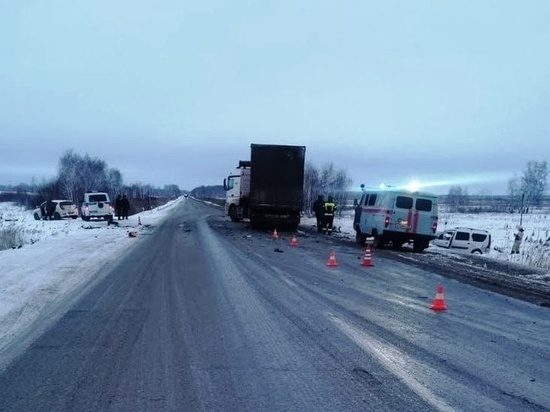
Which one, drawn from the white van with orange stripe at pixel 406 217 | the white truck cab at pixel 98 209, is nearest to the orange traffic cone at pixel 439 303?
the white van with orange stripe at pixel 406 217

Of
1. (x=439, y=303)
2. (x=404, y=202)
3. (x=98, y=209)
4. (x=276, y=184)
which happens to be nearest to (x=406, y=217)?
(x=404, y=202)

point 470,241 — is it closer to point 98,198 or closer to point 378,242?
point 378,242

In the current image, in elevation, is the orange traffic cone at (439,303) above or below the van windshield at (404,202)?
below

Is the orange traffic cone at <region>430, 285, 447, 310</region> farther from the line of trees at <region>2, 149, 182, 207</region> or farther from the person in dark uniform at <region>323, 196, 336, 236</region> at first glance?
the line of trees at <region>2, 149, 182, 207</region>

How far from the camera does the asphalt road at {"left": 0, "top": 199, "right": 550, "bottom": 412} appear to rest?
15.5ft

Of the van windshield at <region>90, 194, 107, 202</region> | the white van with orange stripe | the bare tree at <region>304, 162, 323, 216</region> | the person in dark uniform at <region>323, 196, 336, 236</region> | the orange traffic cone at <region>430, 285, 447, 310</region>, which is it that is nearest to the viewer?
the orange traffic cone at <region>430, 285, 447, 310</region>

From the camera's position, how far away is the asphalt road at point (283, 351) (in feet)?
15.5

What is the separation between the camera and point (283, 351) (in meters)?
6.20

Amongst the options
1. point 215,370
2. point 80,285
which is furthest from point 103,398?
point 80,285

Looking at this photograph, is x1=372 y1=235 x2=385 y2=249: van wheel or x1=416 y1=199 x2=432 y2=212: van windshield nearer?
x1=416 y1=199 x2=432 y2=212: van windshield

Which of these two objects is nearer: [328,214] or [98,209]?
[328,214]

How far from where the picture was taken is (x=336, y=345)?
21.3 ft

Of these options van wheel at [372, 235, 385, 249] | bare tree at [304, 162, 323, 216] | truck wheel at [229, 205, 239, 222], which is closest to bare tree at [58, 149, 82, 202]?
bare tree at [304, 162, 323, 216]

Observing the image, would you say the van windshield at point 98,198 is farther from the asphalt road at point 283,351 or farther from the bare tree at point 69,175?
the bare tree at point 69,175
